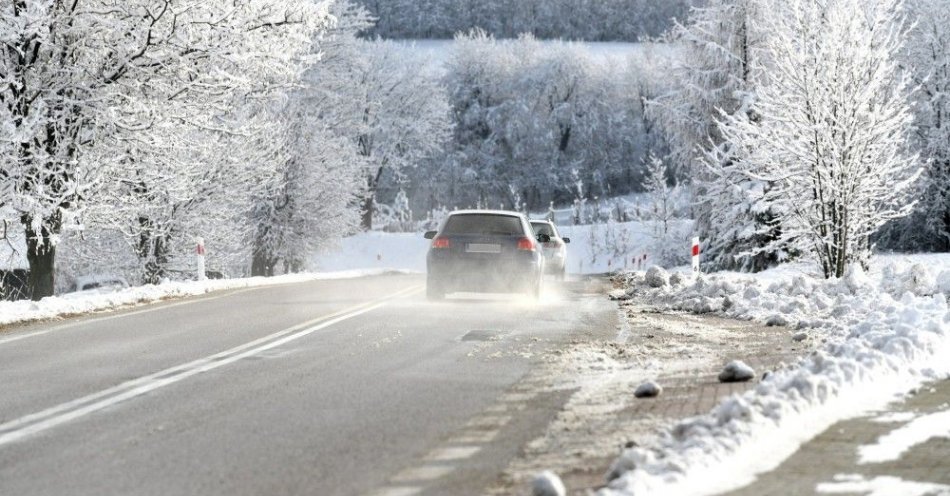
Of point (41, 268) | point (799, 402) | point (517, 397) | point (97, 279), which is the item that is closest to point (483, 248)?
point (41, 268)

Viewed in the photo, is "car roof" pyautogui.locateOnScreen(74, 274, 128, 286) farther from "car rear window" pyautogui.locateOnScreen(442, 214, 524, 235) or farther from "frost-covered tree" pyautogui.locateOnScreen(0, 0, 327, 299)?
"car rear window" pyautogui.locateOnScreen(442, 214, 524, 235)

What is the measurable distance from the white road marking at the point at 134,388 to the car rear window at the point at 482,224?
6.02m

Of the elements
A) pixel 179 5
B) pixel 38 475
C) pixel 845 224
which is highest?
pixel 179 5

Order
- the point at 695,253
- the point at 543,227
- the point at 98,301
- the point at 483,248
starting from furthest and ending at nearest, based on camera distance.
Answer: the point at 543,227 → the point at 695,253 → the point at 483,248 → the point at 98,301

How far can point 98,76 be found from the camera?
2003 cm

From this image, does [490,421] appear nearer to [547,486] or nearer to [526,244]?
[547,486]

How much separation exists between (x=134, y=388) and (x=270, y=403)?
1415 millimetres

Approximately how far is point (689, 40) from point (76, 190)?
28.8 m

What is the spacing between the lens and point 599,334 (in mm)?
12945

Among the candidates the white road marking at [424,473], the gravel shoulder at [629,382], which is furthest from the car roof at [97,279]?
the white road marking at [424,473]

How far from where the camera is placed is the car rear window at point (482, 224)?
19.8m

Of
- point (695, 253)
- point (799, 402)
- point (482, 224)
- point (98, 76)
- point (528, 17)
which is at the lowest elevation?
point (799, 402)

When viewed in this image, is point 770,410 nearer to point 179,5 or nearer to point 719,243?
point 179,5

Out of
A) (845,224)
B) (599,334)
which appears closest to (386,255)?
(845,224)
